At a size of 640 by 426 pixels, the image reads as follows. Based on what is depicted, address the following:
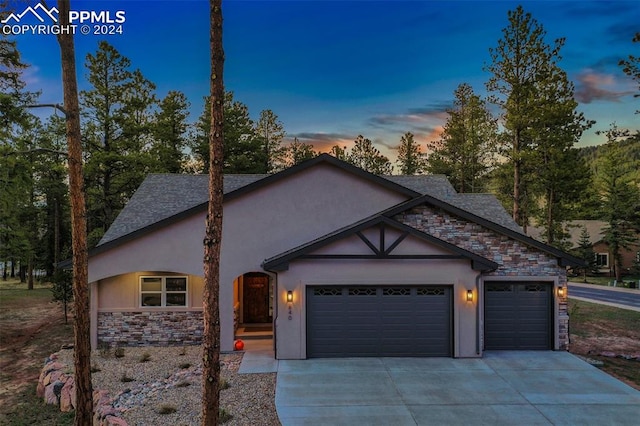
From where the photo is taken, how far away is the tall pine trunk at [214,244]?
6.00m

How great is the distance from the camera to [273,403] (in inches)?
313

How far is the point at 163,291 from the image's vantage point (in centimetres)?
1281

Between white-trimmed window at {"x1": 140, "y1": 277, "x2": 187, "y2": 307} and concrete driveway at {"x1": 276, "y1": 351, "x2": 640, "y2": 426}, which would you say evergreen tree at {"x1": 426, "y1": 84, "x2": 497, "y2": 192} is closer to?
concrete driveway at {"x1": 276, "y1": 351, "x2": 640, "y2": 426}

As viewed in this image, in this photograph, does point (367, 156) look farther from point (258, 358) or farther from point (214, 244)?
point (214, 244)

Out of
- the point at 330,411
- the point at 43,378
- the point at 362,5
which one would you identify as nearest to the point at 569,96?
the point at 362,5

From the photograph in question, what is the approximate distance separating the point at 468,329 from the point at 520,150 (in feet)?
50.3

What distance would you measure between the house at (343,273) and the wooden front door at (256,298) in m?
3.09

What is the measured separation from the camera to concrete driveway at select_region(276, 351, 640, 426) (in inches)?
289

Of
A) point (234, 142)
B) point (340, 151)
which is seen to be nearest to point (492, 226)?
point (234, 142)

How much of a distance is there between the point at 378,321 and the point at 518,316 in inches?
178

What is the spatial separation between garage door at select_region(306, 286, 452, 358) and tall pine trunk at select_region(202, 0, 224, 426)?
5217mm

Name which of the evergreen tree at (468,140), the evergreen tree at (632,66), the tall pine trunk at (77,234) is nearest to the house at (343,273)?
the tall pine trunk at (77,234)

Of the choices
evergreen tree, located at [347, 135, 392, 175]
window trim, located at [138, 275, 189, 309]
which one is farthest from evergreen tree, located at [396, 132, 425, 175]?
window trim, located at [138, 275, 189, 309]

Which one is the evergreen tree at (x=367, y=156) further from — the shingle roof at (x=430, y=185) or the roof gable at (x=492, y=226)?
the roof gable at (x=492, y=226)
